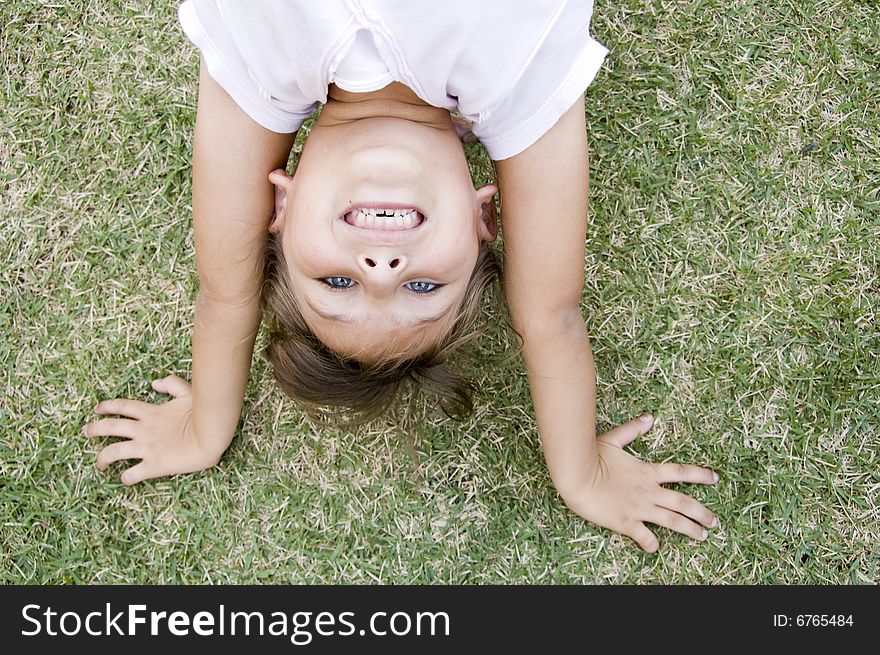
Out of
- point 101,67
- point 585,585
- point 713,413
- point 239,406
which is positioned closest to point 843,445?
point 713,413

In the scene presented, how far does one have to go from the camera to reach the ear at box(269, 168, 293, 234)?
60.6 inches

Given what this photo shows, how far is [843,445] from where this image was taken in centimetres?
210

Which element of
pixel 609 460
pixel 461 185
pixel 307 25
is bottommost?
pixel 609 460

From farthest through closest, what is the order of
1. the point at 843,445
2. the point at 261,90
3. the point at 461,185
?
the point at 843,445 → the point at 261,90 → the point at 461,185

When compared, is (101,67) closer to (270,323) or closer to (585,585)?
(270,323)

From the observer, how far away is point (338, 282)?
1.36m

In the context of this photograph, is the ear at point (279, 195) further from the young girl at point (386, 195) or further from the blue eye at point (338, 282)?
the blue eye at point (338, 282)

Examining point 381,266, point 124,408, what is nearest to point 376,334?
point 381,266

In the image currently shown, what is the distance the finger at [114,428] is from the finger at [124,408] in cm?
2

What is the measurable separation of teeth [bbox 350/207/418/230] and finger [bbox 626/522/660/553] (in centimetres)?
113

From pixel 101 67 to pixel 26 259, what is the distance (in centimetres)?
56

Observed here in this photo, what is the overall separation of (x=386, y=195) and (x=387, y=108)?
11.0 inches

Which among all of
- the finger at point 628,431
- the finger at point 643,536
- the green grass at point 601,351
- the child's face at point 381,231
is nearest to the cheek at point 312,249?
→ the child's face at point 381,231

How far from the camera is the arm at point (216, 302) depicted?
1.60 metres
